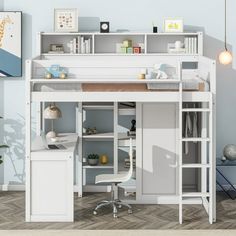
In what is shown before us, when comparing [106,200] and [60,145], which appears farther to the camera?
[106,200]

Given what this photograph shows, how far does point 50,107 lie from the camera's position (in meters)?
7.03

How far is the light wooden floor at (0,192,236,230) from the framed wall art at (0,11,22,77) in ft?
5.34

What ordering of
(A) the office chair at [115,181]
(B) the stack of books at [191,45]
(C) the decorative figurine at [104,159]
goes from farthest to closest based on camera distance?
(C) the decorative figurine at [104,159] → (B) the stack of books at [191,45] → (A) the office chair at [115,181]

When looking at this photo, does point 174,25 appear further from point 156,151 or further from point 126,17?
point 156,151

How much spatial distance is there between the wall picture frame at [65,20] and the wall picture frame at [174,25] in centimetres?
109

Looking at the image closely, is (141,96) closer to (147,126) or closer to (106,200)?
(147,126)

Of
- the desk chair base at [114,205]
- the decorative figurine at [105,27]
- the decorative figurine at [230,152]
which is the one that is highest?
the decorative figurine at [105,27]

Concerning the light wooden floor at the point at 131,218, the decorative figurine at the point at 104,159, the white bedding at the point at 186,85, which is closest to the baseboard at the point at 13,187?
the light wooden floor at the point at 131,218

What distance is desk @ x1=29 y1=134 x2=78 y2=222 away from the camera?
608cm

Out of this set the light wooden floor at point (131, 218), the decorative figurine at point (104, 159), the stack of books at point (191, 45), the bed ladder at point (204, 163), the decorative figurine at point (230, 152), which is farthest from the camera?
the decorative figurine at point (104, 159)

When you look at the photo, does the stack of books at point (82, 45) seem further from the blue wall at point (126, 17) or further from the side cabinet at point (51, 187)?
the side cabinet at point (51, 187)

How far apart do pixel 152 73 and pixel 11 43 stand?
220cm

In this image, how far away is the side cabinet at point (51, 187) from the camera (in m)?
6.08

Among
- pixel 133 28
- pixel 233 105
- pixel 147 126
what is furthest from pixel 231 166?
pixel 133 28
